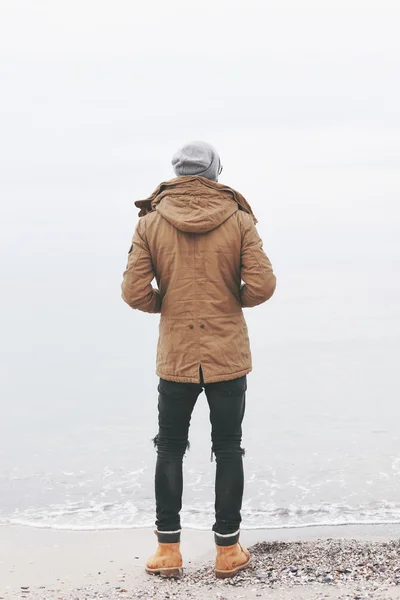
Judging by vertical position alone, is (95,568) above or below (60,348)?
below

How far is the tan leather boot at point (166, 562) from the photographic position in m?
4.00

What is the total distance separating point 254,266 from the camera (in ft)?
12.7

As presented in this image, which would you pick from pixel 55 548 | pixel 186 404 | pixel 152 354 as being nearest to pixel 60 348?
pixel 152 354

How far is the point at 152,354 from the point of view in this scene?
10836mm

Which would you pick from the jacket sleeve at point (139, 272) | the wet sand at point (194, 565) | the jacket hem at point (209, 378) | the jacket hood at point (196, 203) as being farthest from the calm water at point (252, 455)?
the jacket hood at point (196, 203)

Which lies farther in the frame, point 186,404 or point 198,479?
point 198,479

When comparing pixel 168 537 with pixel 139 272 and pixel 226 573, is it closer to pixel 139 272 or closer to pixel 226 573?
pixel 226 573

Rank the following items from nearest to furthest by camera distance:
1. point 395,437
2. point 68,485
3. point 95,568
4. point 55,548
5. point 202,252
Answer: point 202,252
point 95,568
point 55,548
point 68,485
point 395,437

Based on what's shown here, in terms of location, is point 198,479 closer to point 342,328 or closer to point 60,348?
point 60,348

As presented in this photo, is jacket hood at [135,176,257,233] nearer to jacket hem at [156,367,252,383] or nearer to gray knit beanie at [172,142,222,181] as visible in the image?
gray knit beanie at [172,142,222,181]

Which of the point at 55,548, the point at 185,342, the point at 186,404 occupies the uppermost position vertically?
the point at 185,342

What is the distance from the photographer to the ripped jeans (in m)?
3.97

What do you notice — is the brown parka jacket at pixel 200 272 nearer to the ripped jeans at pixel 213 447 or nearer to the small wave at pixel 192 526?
the ripped jeans at pixel 213 447

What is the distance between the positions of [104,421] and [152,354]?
3.14 m
